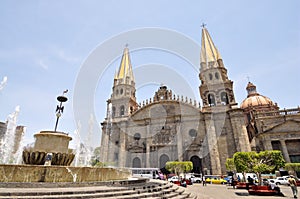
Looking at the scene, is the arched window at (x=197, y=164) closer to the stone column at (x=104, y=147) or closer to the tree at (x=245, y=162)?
the tree at (x=245, y=162)

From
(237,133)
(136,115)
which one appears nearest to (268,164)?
(237,133)

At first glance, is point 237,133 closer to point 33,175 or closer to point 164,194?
point 164,194

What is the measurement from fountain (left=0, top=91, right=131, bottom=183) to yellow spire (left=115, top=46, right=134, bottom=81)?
24950mm

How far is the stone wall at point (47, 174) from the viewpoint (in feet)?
17.6

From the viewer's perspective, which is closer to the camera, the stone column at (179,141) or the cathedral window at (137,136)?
the stone column at (179,141)

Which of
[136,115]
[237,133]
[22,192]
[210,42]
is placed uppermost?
[210,42]

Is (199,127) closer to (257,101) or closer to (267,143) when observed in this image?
(267,143)

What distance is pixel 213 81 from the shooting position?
27.8 meters

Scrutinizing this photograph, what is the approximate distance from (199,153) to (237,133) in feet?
18.4

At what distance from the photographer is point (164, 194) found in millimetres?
6164

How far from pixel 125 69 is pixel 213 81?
16969mm

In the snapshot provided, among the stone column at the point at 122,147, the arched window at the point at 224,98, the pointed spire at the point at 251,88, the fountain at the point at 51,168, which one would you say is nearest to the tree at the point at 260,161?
the fountain at the point at 51,168

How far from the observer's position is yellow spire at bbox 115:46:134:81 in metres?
34.2

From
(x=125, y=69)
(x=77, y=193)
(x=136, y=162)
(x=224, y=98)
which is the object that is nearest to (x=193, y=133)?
(x=224, y=98)
